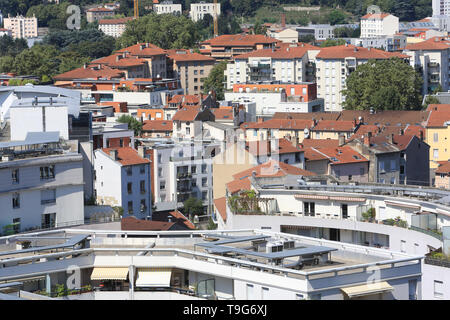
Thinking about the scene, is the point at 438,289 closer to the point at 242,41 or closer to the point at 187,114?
the point at 187,114

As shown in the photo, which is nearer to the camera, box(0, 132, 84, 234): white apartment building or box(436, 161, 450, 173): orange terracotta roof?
box(0, 132, 84, 234): white apartment building

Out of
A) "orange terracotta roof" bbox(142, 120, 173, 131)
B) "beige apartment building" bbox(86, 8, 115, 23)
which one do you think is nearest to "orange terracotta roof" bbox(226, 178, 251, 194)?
"orange terracotta roof" bbox(142, 120, 173, 131)

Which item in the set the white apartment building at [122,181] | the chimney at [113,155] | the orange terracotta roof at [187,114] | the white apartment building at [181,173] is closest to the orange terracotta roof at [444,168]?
the white apartment building at [181,173]

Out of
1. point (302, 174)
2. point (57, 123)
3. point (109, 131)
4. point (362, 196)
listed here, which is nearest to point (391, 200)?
point (362, 196)

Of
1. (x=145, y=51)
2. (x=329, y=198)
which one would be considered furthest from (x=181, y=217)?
(x=145, y=51)

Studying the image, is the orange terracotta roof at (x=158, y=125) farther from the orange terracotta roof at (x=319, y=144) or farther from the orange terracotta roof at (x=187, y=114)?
the orange terracotta roof at (x=319, y=144)

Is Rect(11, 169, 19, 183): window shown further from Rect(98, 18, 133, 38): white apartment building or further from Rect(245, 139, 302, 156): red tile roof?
Rect(98, 18, 133, 38): white apartment building
